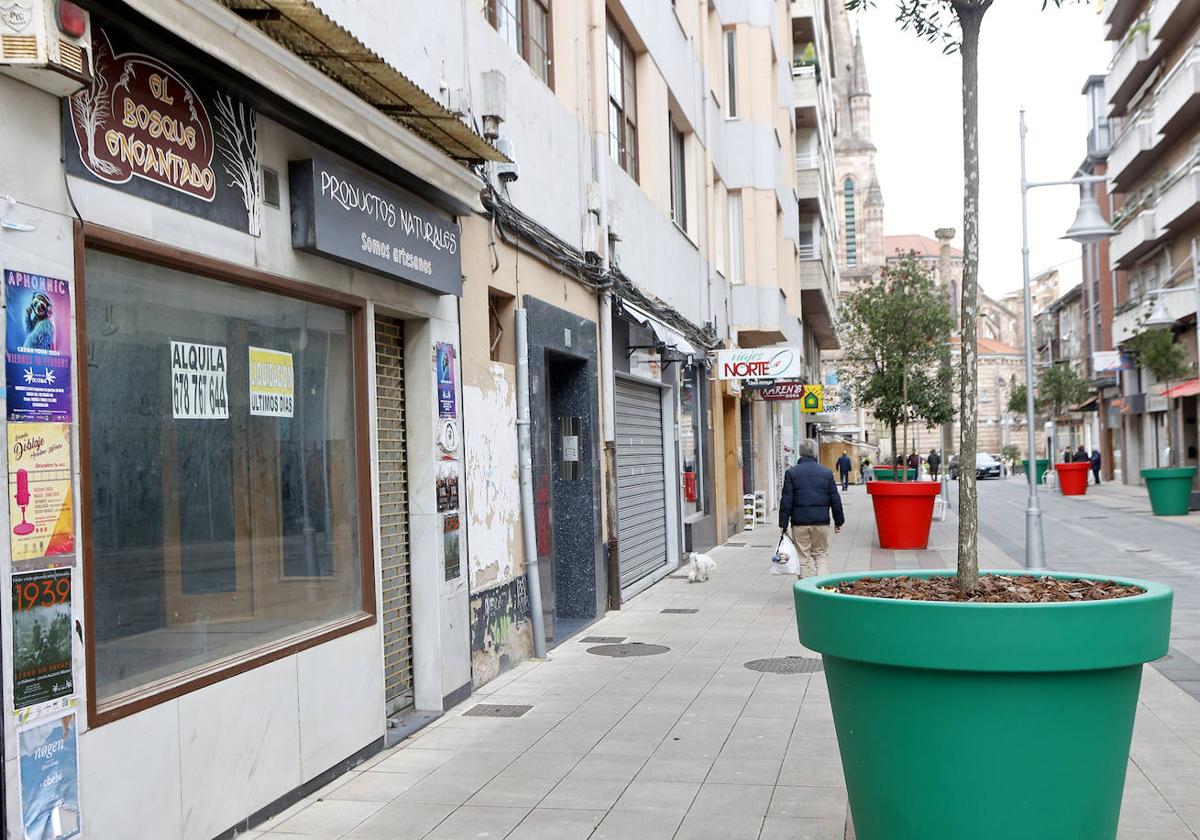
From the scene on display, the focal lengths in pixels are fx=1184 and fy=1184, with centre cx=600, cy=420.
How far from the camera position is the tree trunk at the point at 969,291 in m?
4.50

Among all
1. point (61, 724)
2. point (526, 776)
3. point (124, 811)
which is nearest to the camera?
point (61, 724)

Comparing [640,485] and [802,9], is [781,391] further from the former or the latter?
[802,9]

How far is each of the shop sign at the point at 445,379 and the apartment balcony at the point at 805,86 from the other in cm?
2767

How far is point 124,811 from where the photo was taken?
14.2ft

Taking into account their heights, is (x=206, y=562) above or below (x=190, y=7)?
below

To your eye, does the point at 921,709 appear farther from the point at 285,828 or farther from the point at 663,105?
the point at 663,105

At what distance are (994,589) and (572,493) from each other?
291 inches

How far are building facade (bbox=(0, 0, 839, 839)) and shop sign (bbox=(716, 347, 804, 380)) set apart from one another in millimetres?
7325

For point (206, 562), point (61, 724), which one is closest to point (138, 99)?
point (206, 562)

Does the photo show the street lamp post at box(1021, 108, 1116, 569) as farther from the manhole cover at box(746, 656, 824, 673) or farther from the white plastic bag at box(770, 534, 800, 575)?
the manhole cover at box(746, 656, 824, 673)

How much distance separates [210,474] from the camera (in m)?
5.24

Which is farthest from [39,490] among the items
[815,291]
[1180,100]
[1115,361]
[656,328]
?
[1115,361]

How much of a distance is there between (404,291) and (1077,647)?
4.82 metres

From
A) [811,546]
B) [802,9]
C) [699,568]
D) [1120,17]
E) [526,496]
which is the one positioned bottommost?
[699,568]
